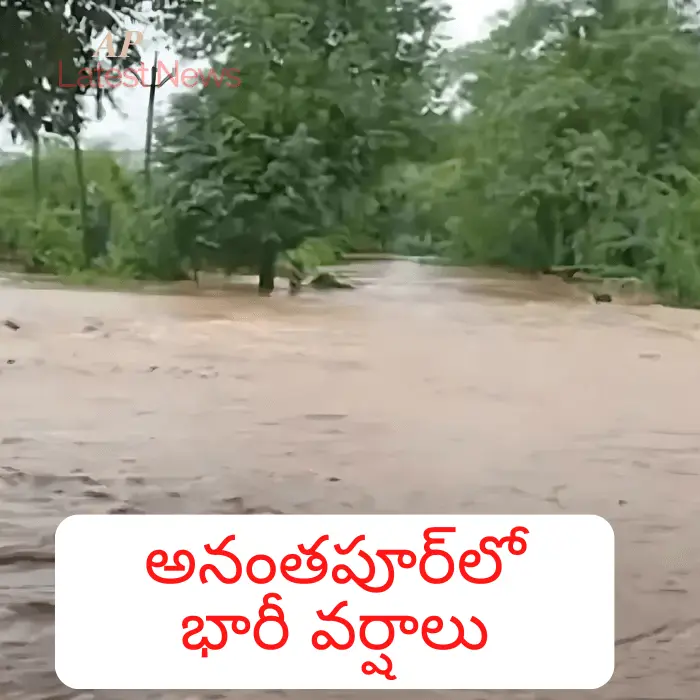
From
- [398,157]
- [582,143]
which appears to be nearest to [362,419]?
[398,157]

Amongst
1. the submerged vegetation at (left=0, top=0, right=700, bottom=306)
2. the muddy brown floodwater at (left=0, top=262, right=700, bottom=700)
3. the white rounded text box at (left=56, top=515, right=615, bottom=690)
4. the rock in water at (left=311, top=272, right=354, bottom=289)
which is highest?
the submerged vegetation at (left=0, top=0, right=700, bottom=306)

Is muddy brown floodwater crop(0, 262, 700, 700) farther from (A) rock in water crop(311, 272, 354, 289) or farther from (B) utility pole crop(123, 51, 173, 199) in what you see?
(B) utility pole crop(123, 51, 173, 199)

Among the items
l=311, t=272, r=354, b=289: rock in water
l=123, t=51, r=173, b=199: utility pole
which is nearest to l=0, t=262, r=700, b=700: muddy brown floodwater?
l=311, t=272, r=354, b=289: rock in water

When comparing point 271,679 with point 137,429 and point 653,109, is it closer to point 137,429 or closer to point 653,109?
point 137,429

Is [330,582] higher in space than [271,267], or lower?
lower

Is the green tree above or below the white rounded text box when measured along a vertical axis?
above

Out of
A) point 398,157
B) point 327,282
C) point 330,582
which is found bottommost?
point 330,582

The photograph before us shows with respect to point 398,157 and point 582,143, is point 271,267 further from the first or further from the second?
point 582,143

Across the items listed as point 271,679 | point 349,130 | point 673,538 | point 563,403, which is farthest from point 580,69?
point 271,679
